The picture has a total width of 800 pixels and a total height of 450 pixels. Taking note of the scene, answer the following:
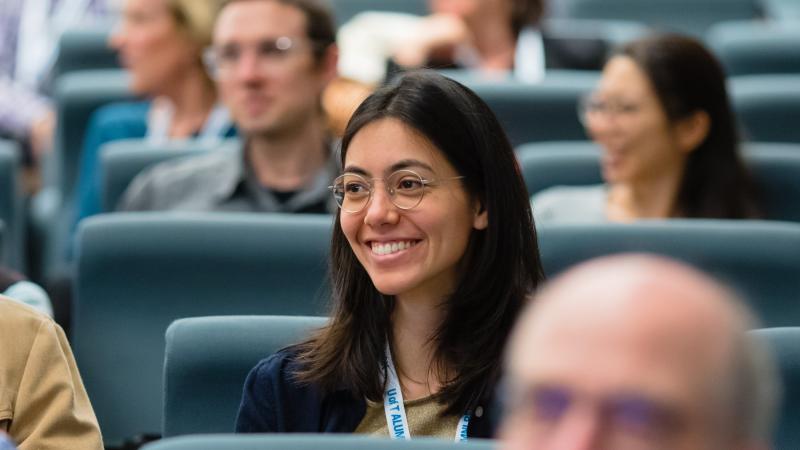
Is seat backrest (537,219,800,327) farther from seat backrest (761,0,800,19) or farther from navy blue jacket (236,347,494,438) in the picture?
seat backrest (761,0,800,19)

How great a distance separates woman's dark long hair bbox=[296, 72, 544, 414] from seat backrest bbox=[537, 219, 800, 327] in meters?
0.42

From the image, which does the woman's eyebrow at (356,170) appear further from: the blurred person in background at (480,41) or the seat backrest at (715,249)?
the blurred person in background at (480,41)

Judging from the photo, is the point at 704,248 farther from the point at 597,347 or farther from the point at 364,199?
the point at 597,347

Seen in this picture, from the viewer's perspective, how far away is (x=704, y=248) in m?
2.39

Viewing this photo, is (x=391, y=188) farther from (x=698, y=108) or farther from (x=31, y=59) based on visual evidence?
(x=31, y=59)

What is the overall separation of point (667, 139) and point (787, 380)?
1.45 metres

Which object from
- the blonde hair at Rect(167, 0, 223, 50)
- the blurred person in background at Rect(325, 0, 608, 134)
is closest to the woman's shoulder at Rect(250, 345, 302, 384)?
the blonde hair at Rect(167, 0, 223, 50)

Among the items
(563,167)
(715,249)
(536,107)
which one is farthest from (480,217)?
(536,107)

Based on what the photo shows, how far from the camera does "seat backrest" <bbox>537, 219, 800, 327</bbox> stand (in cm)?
237

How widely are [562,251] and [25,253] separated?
7.31 feet

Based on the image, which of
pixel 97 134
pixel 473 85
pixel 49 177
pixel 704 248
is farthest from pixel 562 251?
pixel 49 177

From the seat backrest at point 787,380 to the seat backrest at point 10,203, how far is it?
221cm

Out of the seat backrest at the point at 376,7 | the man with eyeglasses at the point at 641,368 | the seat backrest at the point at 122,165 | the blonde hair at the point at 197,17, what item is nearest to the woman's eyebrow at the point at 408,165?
the man with eyeglasses at the point at 641,368

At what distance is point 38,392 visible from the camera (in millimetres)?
1691
